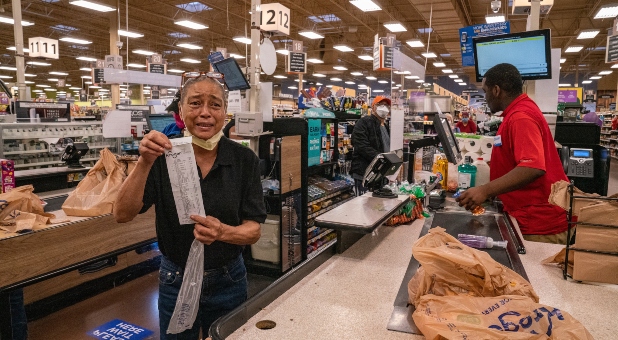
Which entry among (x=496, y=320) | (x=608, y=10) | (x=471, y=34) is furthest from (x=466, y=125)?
(x=496, y=320)

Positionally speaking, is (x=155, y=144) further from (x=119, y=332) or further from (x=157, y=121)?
(x=157, y=121)

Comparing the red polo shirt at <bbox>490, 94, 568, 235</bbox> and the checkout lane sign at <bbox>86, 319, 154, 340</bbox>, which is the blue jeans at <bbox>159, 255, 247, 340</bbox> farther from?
the checkout lane sign at <bbox>86, 319, 154, 340</bbox>

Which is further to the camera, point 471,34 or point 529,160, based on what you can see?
point 471,34

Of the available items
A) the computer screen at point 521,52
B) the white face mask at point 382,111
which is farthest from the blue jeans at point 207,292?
the white face mask at point 382,111

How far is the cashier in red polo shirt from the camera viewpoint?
2.17 m

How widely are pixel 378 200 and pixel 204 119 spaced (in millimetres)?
1496

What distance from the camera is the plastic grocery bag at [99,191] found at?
298 cm

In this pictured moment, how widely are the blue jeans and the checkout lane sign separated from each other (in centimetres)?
182

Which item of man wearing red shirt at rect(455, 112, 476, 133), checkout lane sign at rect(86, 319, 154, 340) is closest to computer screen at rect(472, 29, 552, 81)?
checkout lane sign at rect(86, 319, 154, 340)

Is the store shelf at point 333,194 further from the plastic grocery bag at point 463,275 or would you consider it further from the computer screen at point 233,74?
the plastic grocery bag at point 463,275

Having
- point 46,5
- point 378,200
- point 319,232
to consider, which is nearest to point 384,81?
point 46,5

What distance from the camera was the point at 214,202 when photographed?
167 centimetres

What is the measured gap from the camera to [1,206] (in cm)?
257

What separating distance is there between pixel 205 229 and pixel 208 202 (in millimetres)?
193
